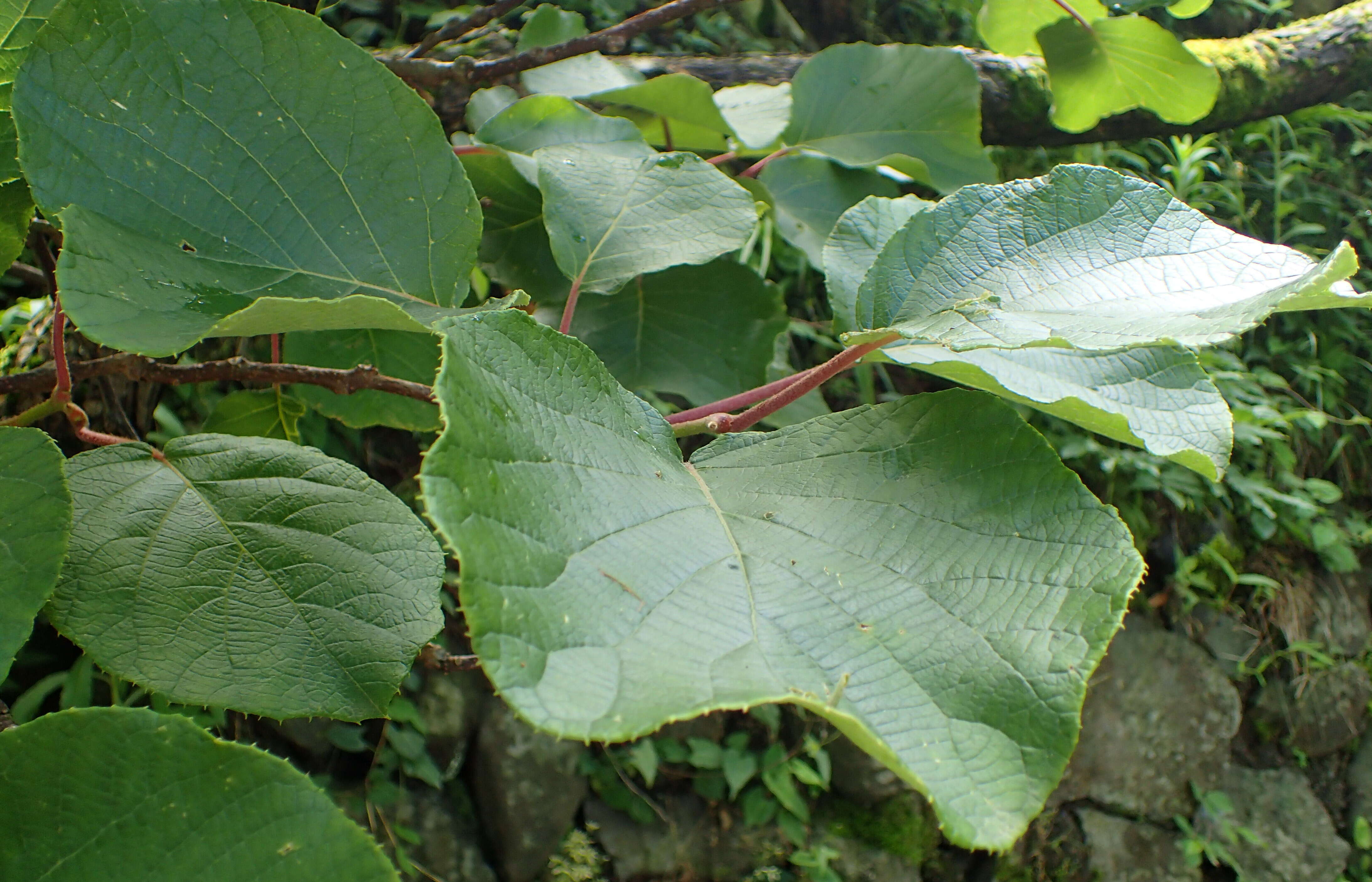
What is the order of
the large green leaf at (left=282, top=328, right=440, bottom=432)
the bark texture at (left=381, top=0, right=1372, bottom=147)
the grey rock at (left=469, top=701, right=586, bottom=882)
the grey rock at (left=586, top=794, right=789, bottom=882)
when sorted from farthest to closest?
1. the grey rock at (left=586, top=794, right=789, bottom=882)
2. the grey rock at (left=469, top=701, right=586, bottom=882)
3. the bark texture at (left=381, top=0, right=1372, bottom=147)
4. the large green leaf at (left=282, top=328, right=440, bottom=432)

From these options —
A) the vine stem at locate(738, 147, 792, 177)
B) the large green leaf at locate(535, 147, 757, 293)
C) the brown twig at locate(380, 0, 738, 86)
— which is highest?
the brown twig at locate(380, 0, 738, 86)

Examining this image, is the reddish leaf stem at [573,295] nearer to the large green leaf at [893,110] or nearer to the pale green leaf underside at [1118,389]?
the pale green leaf underside at [1118,389]

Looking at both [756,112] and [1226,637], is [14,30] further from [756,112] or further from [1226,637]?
[1226,637]

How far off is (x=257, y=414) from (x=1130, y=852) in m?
2.81

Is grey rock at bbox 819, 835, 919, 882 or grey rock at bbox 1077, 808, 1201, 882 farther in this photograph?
grey rock at bbox 1077, 808, 1201, 882

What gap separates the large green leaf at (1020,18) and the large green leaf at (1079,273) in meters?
0.67

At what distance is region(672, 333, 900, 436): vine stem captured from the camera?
45cm

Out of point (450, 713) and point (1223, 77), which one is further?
point (450, 713)

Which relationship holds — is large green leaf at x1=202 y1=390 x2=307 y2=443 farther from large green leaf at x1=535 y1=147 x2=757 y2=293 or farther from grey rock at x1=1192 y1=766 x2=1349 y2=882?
grey rock at x1=1192 y1=766 x2=1349 y2=882

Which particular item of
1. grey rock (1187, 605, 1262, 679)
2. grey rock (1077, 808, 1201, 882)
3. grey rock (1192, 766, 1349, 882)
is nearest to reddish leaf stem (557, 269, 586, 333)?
grey rock (1077, 808, 1201, 882)

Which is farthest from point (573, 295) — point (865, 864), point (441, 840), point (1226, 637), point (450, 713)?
point (1226, 637)

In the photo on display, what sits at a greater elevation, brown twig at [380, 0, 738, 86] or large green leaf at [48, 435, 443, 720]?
brown twig at [380, 0, 738, 86]

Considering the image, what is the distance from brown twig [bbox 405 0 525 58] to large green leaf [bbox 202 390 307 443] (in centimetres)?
41

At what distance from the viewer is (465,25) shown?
2.92ft
